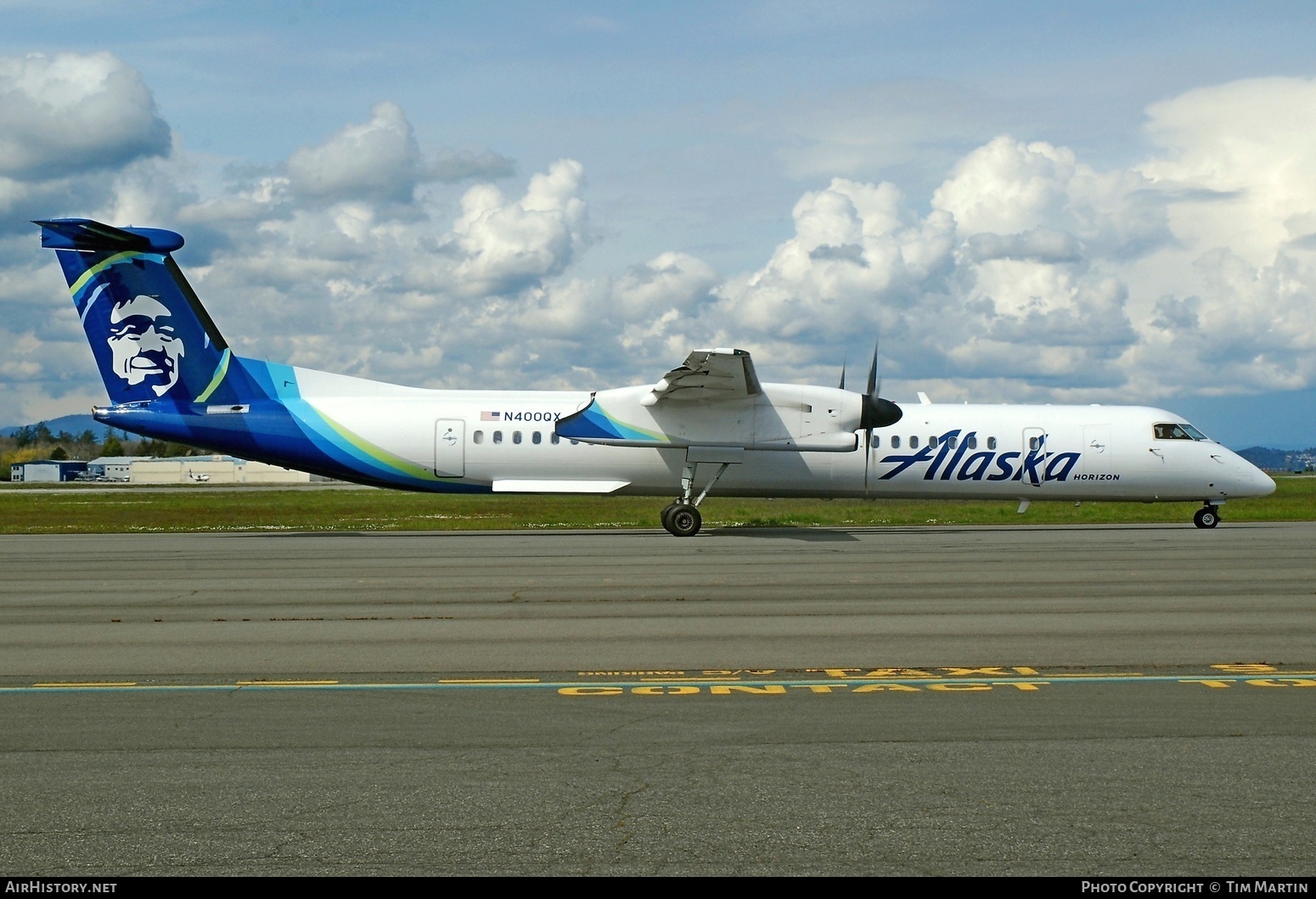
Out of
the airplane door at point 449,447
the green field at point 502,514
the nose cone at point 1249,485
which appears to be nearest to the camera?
the airplane door at point 449,447

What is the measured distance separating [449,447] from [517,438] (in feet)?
5.26

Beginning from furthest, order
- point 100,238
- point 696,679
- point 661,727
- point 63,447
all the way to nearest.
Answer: point 63,447
point 100,238
point 696,679
point 661,727

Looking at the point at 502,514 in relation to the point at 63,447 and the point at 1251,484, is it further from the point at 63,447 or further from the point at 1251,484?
the point at 63,447

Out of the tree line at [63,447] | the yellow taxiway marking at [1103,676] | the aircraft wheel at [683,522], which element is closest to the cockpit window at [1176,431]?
the aircraft wheel at [683,522]

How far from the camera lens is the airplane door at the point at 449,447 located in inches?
1043

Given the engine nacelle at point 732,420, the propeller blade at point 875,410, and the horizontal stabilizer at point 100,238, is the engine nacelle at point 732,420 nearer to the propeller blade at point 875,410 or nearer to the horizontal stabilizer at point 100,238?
the propeller blade at point 875,410

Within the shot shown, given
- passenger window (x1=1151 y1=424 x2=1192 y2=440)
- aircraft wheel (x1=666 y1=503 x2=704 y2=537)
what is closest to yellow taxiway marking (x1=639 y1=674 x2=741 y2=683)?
aircraft wheel (x1=666 y1=503 x2=704 y2=537)

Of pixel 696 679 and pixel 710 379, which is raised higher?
pixel 710 379

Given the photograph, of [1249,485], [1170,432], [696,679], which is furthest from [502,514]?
[696,679]

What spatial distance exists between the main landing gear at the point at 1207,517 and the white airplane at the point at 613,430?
0.14 ft

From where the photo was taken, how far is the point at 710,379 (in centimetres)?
2558

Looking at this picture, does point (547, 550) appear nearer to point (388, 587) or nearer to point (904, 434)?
point (388, 587)

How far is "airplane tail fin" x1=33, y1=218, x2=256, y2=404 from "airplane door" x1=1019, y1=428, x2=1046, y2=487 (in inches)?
748
